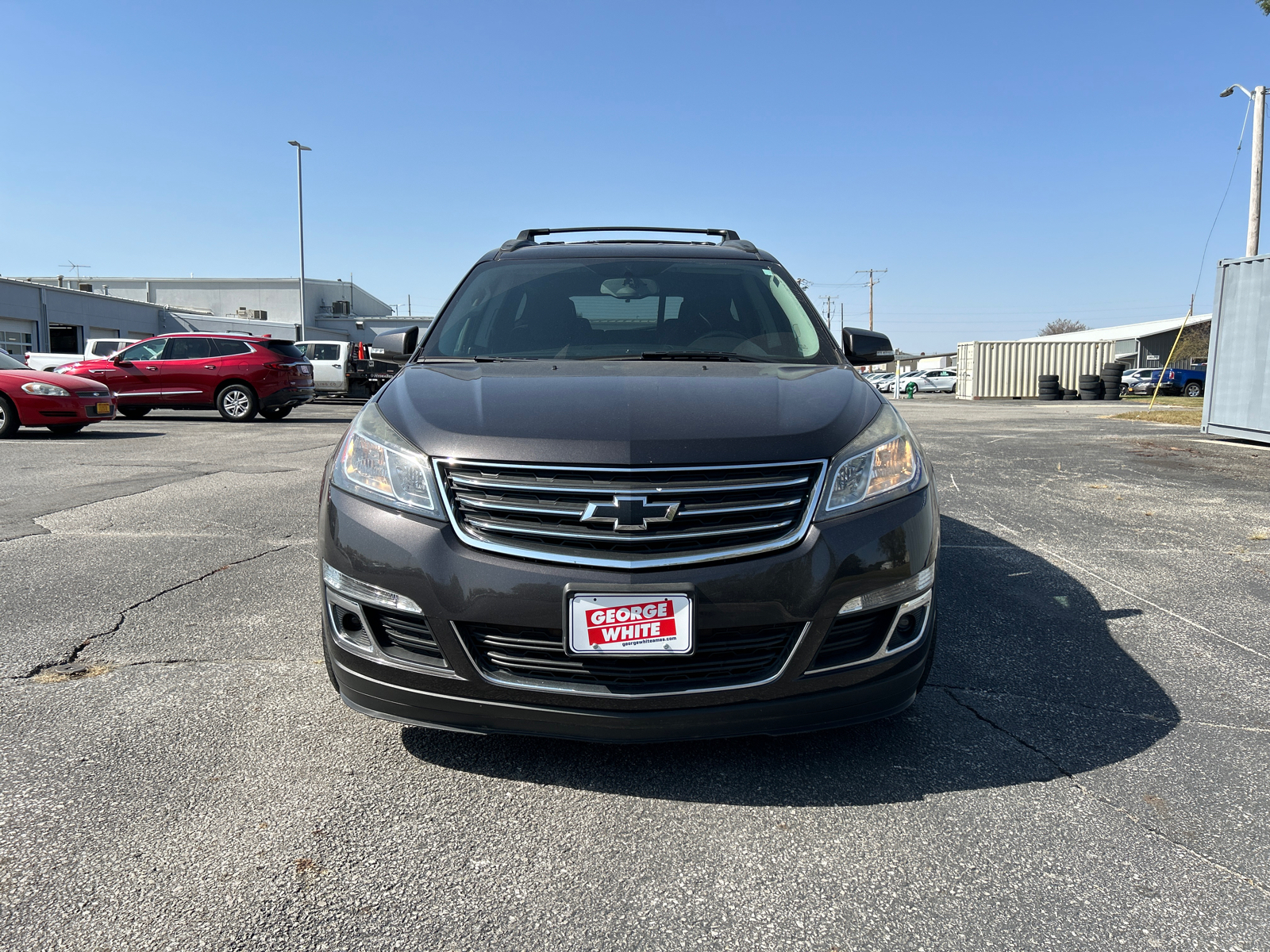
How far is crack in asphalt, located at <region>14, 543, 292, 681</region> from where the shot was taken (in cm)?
330

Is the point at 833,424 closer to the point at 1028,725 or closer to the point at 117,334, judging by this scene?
the point at 1028,725

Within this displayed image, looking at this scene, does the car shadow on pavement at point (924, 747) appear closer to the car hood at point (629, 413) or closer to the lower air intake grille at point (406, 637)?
the lower air intake grille at point (406, 637)

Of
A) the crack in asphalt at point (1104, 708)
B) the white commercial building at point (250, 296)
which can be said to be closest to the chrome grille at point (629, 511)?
the crack in asphalt at point (1104, 708)

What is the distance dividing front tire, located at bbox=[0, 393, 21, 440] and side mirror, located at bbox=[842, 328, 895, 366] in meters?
12.6

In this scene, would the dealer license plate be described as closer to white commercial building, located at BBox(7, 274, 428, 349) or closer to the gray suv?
the gray suv

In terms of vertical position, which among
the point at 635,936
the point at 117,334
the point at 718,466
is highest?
the point at 117,334

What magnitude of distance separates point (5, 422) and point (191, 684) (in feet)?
38.2

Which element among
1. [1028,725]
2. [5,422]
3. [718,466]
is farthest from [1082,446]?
[5,422]

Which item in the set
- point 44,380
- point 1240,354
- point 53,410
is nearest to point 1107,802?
point 1240,354

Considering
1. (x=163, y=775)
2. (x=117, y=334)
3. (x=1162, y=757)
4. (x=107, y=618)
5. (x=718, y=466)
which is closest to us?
(x=718, y=466)

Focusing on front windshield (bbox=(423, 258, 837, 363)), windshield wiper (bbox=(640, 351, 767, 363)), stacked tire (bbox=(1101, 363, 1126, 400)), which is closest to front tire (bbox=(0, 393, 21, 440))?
front windshield (bbox=(423, 258, 837, 363))

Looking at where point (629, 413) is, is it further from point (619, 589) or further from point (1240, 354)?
point (1240, 354)

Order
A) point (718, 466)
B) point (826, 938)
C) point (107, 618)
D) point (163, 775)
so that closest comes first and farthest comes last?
point (826, 938), point (718, 466), point (163, 775), point (107, 618)

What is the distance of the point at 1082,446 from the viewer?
11828mm
